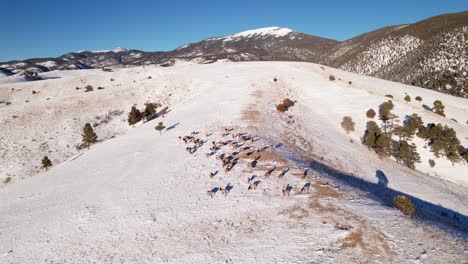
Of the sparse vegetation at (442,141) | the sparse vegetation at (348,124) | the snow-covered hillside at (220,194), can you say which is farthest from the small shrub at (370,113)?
the sparse vegetation at (442,141)

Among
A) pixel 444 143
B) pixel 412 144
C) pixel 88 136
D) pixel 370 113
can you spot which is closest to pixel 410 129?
pixel 412 144

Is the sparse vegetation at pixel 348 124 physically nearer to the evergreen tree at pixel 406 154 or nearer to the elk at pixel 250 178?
the evergreen tree at pixel 406 154

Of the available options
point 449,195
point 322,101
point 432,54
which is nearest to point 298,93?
point 322,101

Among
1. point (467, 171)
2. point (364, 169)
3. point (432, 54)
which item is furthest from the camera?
point (432, 54)

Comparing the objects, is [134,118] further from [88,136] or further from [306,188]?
[306,188]

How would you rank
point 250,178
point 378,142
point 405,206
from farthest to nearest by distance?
1. point 378,142
2. point 250,178
3. point 405,206

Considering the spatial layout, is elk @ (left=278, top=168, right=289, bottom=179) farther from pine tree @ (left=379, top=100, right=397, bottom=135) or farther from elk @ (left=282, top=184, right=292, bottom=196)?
pine tree @ (left=379, top=100, right=397, bottom=135)

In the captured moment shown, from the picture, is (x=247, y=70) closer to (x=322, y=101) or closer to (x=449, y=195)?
(x=322, y=101)
